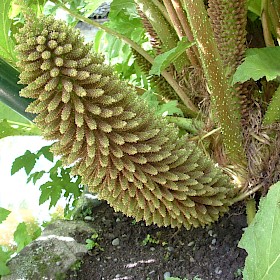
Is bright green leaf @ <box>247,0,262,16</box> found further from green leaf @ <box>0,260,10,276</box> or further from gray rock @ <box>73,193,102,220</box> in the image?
green leaf @ <box>0,260,10,276</box>

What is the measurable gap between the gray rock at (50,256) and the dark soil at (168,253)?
0.03 metres

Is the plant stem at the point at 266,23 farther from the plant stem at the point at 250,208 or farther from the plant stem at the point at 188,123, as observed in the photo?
the plant stem at the point at 250,208

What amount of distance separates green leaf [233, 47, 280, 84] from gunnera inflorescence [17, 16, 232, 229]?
16 cm

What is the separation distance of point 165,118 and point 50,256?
16.6 inches

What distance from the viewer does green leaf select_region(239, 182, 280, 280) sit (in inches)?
20.5

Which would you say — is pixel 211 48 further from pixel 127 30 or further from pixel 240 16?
pixel 127 30

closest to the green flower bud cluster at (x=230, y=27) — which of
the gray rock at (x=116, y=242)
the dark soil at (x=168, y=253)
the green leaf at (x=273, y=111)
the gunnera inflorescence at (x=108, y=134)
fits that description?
the green leaf at (x=273, y=111)

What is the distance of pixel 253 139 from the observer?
1.06m

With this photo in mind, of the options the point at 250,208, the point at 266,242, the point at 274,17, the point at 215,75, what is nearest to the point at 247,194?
the point at 250,208

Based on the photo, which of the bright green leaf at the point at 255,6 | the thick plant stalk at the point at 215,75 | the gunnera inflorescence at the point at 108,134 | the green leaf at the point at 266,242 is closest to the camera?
the green leaf at the point at 266,242

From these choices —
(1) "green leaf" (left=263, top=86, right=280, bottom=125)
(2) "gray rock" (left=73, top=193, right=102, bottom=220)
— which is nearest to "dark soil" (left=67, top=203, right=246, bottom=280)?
(2) "gray rock" (left=73, top=193, right=102, bottom=220)

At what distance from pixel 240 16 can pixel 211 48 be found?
0.13 meters

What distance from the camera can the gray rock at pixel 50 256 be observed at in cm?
107

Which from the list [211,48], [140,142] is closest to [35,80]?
[140,142]
